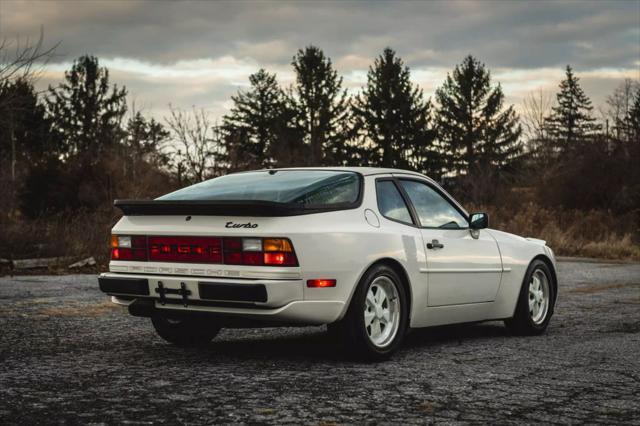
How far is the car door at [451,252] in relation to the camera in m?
7.07

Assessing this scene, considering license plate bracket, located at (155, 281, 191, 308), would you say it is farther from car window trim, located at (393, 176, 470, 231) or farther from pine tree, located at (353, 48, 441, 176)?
pine tree, located at (353, 48, 441, 176)

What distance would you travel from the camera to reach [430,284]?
694cm

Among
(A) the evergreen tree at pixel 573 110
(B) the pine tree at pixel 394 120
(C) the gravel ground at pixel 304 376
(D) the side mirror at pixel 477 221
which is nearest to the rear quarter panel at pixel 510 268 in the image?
(C) the gravel ground at pixel 304 376

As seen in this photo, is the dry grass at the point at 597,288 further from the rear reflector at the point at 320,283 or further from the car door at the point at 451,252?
the rear reflector at the point at 320,283

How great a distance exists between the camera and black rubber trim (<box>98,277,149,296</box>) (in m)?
6.35

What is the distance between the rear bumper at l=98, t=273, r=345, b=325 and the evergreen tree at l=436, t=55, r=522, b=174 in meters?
56.3

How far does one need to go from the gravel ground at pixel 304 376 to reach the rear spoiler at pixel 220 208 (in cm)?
107

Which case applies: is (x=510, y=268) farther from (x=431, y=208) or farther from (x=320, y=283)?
(x=320, y=283)

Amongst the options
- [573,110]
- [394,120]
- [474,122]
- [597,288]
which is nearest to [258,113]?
[394,120]

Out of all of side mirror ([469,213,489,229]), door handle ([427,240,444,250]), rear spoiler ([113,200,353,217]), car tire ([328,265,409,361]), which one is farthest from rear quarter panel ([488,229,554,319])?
rear spoiler ([113,200,353,217])

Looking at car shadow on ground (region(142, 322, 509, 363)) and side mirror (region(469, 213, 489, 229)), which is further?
side mirror (region(469, 213, 489, 229))

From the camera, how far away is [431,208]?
7414 mm

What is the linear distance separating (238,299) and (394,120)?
185 ft

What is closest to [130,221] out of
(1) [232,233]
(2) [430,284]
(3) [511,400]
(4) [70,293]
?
(1) [232,233]
